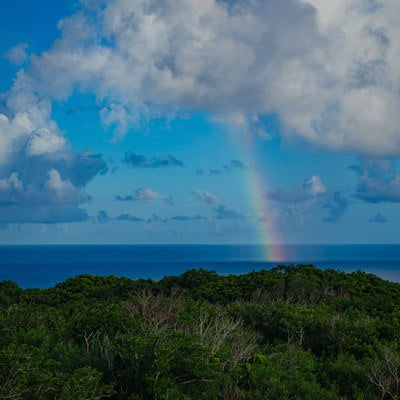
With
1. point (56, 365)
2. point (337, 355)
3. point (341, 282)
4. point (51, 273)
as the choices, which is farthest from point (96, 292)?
point (51, 273)

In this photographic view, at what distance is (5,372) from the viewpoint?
11.9 m

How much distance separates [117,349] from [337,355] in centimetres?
883

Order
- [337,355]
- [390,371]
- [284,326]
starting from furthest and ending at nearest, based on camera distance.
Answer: [284,326]
[337,355]
[390,371]

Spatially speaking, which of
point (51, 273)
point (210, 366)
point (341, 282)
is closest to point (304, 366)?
point (210, 366)

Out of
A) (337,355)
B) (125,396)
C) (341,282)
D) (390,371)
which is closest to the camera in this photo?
(125,396)

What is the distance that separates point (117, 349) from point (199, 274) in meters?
24.6

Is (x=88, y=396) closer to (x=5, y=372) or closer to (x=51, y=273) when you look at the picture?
(x=5, y=372)

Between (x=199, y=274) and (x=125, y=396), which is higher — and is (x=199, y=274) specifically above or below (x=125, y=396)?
above

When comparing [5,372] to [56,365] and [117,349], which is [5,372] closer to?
[56,365]

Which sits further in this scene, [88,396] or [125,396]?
[125,396]

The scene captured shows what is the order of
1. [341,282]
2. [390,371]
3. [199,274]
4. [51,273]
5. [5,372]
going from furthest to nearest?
1. [51,273]
2. [199,274]
3. [341,282]
4. [390,371]
5. [5,372]

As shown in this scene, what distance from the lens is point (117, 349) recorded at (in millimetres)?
14055

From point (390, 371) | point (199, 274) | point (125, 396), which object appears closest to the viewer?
point (125, 396)

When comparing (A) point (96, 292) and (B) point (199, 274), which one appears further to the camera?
(B) point (199, 274)
